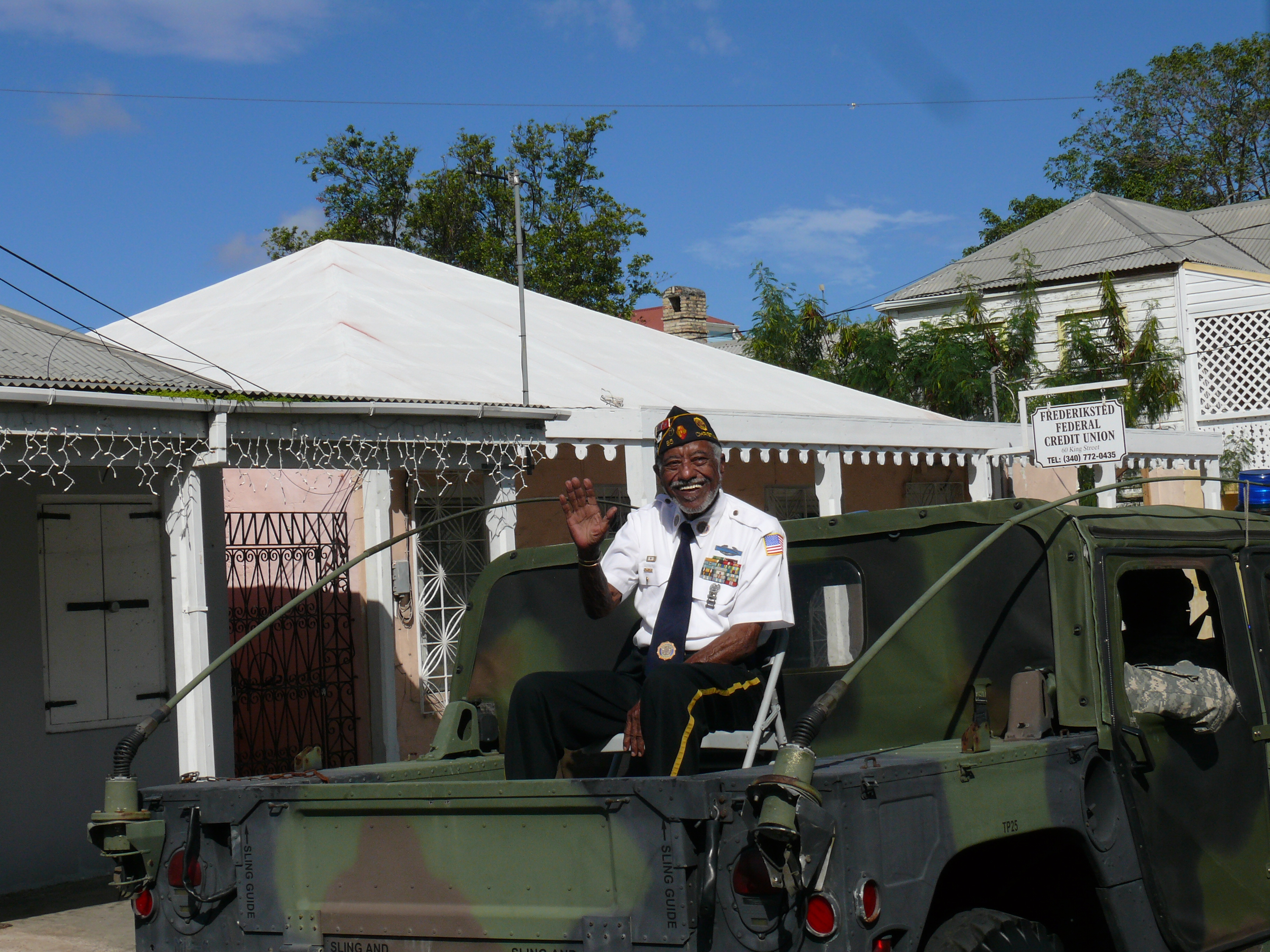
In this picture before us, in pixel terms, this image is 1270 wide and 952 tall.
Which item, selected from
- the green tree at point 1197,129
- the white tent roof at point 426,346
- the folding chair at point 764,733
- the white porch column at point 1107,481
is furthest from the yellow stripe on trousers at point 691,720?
the green tree at point 1197,129

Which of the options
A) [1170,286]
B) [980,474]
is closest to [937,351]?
[1170,286]

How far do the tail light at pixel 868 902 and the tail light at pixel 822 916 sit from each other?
0.06 metres

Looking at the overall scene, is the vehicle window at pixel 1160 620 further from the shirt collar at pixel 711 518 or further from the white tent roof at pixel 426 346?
the white tent roof at pixel 426 346

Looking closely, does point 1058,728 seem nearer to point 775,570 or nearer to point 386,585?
point 775,570

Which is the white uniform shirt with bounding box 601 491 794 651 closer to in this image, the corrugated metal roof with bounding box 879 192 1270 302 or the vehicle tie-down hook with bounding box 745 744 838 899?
the vehicle tie-down hook with bounding box 745 744 838 899

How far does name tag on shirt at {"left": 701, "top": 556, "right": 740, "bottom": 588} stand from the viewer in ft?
13.7

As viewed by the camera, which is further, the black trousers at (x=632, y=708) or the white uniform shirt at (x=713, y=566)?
the white uniform shirt at (x=713, y=566)

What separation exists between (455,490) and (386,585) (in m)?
1.16

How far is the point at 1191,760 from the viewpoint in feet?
13.5

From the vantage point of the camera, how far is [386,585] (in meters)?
10.5

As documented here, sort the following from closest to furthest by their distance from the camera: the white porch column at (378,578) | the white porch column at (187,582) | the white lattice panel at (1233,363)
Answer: the white porch column at (187,582)
the white porch column at (378,578)
the white lattice panel at (1233,363)

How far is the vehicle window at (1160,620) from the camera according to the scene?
4.58m

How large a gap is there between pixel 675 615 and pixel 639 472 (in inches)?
218

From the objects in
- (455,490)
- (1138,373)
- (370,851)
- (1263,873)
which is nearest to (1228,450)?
(1138,373)
